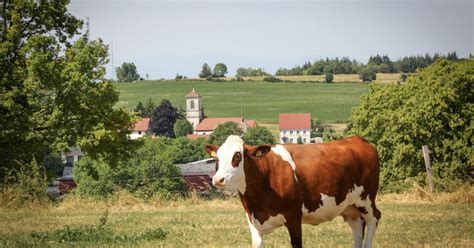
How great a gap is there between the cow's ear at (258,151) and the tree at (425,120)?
37.4m

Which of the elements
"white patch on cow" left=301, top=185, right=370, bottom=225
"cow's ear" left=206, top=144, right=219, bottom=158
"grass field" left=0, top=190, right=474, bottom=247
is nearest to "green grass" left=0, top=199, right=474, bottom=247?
"grass field" left=0, top=190, right=474, bottom=247

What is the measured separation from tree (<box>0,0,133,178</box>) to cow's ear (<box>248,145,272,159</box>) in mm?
37518

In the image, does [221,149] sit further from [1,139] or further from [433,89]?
[433,89]

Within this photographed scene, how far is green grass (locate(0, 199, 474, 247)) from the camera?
13.2m

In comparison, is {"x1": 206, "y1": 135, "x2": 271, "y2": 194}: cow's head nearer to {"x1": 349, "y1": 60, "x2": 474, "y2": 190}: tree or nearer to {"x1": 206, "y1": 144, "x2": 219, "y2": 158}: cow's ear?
{"x1": 206, "y1": 144, "x2": 219, "y2": 158}: cow's ear

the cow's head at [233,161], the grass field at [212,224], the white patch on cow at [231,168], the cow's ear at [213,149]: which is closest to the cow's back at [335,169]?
the cow's head at [233,161]

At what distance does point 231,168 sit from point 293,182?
964mm

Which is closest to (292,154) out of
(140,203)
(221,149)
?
(221,149)

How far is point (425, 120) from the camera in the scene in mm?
56594

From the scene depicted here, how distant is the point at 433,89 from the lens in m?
56.6

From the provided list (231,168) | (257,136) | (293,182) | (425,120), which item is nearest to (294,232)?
(293,182)

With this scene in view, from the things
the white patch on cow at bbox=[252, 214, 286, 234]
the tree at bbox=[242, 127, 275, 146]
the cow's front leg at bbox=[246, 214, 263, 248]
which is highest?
the white patch on cow at bbox=[252, 214, 286, 234]

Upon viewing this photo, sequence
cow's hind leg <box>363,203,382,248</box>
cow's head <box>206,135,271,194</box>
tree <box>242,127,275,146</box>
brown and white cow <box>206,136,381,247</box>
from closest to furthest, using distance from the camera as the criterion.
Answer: cow's head <box>206,135,271,194</box>
brown and white cow <box>206,136,381,247</box>
cow's hind leg <box>363,203,382,248</box>
tree <box>242,127,275,146</box>

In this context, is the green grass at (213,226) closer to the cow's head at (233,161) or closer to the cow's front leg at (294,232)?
the cow's front leg at (294,232)
